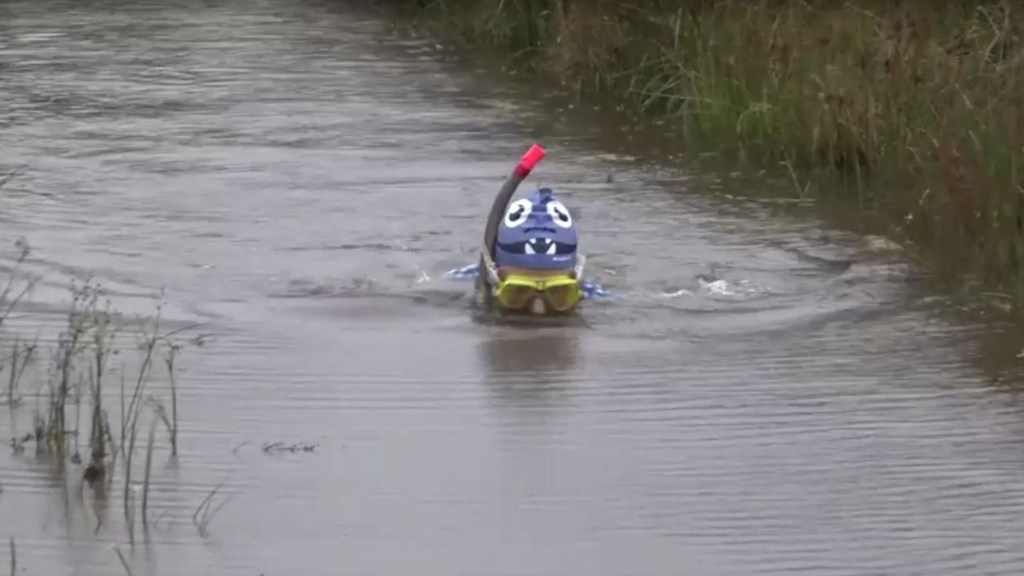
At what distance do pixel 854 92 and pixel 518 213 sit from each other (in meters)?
3.52

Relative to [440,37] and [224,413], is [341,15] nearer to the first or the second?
[440,37]

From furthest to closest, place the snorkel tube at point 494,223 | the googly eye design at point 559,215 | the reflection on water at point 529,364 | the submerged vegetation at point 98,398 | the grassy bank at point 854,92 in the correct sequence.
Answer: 1. the grassy bank at point 854,92
2. the snorkel tube at point 494,223
3. the googly eye design at point 559,215
4. the reflection on water at point 529,364
5. the submerged vegetation at point 98,398

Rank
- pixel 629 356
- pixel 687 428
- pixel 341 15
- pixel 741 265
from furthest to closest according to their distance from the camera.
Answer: pixel 341 15 < pixel 741 265 < pixel 629 356 < pixel 687 428

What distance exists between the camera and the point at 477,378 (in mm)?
7711

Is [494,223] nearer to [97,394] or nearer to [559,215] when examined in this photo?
[559,215]

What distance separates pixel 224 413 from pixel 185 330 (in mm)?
1277

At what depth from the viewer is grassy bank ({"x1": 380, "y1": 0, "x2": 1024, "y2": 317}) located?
9703 mm

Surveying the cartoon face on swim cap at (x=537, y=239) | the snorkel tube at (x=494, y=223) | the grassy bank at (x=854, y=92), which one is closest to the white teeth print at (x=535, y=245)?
the cartoon face on swim cap at (x=537, y=239)

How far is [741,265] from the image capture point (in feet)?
31.7

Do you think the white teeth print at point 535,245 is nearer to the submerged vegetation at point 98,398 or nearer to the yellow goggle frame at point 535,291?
the yellow goggle frame at point 535,291

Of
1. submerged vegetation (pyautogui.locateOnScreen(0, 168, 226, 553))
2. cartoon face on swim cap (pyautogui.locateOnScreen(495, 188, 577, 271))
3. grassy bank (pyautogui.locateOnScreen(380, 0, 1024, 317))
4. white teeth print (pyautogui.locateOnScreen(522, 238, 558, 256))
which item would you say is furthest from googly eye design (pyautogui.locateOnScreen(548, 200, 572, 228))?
grassy bank (pyautogui.locateOnScreen(380, 0, 1024, 317))

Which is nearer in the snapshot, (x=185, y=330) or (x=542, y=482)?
(x=542, y=482)

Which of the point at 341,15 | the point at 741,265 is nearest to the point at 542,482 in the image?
the point at 741,265

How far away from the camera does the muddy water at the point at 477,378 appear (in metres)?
5.97
